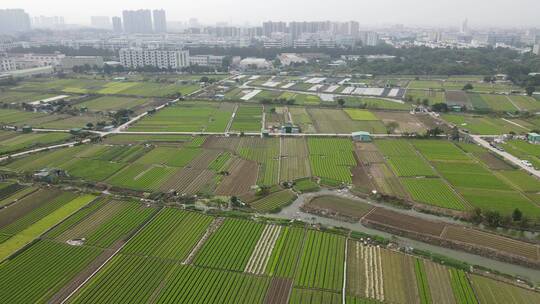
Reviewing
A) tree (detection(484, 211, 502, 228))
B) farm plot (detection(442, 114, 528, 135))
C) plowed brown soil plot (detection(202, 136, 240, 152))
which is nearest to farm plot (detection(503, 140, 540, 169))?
farm plot (detection(442, 114, 528, 135))

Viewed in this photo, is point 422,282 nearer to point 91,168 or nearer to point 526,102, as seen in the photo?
point 91,168

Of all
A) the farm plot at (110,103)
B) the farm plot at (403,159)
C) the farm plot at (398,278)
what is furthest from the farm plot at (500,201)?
the farm plot at (110,103)

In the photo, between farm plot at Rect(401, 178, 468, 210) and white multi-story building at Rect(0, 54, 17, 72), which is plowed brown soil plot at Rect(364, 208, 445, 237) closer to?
farm plot at Rect(401, 178, 468, 210)

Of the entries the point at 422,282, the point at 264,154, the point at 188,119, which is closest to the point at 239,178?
the point at 264,154

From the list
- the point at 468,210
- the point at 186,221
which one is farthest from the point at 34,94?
the point at 468,210

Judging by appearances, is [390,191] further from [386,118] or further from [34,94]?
[34,94]

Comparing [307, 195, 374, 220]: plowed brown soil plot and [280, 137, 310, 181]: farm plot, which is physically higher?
[280, 137, 310, 181]: farm plot
